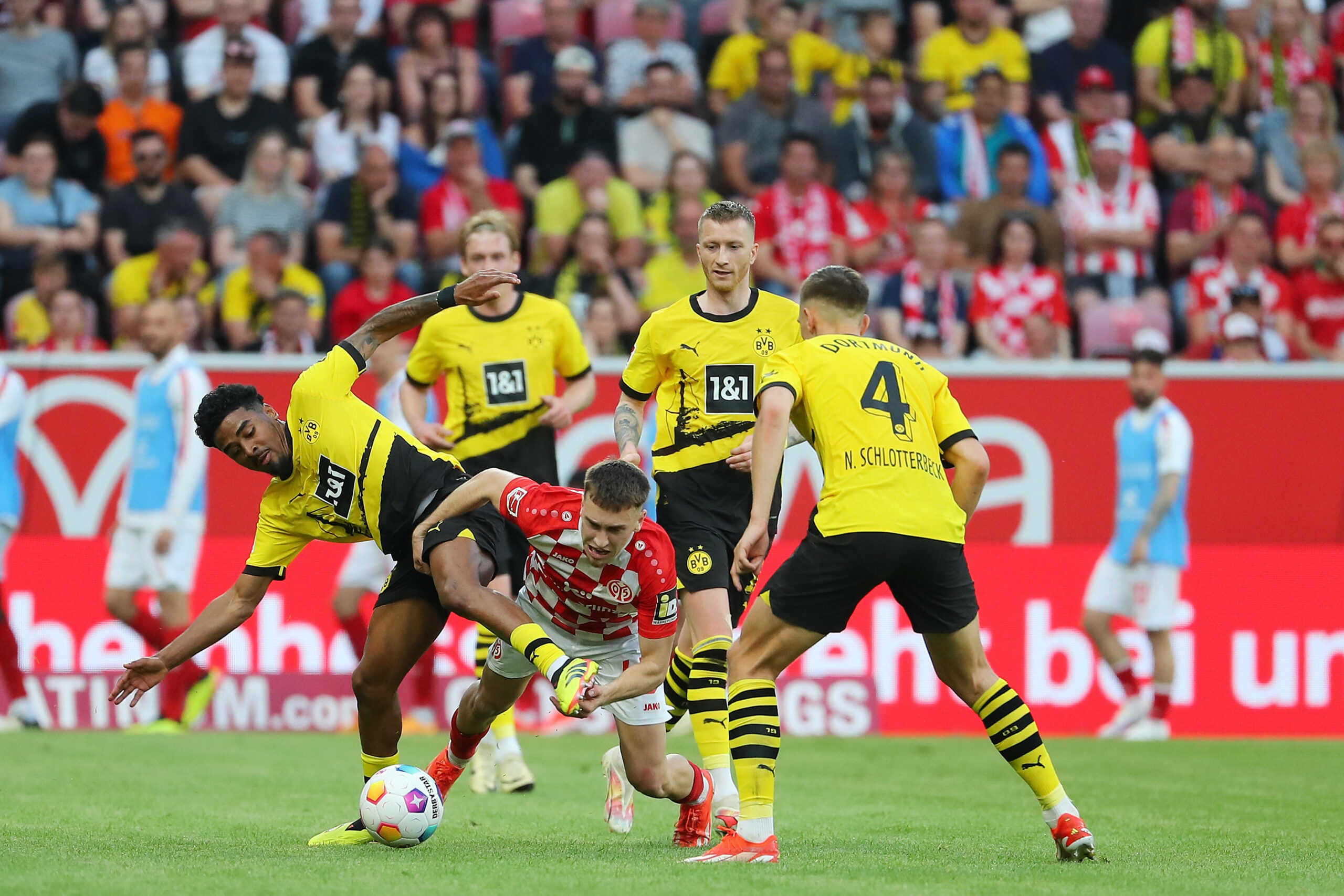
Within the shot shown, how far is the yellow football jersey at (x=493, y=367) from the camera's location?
9156 millimetres

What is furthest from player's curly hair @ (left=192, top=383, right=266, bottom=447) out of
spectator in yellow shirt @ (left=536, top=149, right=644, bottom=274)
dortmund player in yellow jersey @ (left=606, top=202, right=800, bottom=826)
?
spectator in yellow shirt @ (left=536, top=149, right=644, bottom=274)

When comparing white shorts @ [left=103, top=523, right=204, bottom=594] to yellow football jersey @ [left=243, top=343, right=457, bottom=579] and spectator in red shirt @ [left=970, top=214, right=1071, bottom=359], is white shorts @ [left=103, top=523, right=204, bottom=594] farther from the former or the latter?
spectator in red shirt @ [left=970, top=214, right=1071, bottom=359]

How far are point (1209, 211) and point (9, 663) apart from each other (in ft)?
37.9

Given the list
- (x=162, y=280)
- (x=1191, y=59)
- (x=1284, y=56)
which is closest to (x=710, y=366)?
(x=162, y=280)

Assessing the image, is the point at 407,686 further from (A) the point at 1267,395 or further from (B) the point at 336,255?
(A) the point at 1267,395

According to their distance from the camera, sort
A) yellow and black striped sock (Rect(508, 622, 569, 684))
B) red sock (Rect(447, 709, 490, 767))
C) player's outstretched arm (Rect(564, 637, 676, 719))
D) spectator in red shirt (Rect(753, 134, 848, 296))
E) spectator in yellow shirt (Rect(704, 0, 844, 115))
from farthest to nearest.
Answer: spectator in yellow shirt (Rect(704, 0, 844, 115)), spectator in red shirt (Rect(753, 134, 848, 296)), red sock (Rect(447, 709, 490, 767)), yellow and black striped sock (Rect(508, 622, 569, 684)), player's outstretched arm (Rect(564, 637, 676, 719))

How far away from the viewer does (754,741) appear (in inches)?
242

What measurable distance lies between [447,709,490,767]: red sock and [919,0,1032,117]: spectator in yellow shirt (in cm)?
1175

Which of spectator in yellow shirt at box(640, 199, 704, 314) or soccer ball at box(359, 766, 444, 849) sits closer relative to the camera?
soccer ball at box(359, 766, 444, 849)

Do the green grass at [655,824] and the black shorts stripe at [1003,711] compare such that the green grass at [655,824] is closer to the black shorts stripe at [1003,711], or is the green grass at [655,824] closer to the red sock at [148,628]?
A: the black shorts stripe at [1003,711]

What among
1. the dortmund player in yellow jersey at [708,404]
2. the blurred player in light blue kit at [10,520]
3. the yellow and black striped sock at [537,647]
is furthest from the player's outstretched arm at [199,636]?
the blurred player in light blue kit at [10,520]

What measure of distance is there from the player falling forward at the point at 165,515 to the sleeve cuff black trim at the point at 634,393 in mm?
5063

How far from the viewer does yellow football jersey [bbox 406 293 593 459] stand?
30.0 feet

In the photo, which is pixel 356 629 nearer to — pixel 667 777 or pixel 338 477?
pixel 338 477
